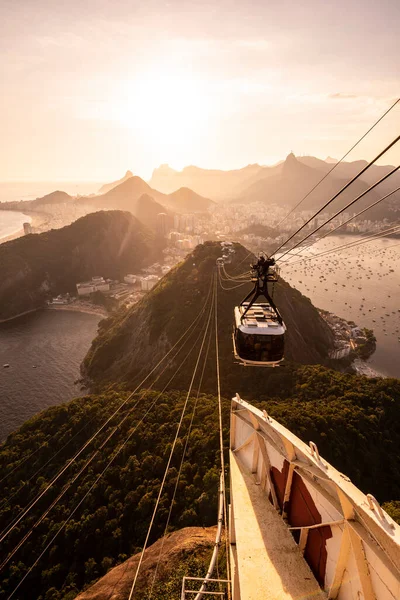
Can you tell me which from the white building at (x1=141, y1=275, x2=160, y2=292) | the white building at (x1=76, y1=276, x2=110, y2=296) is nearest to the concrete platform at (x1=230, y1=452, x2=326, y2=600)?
the white building at (x1=141, y1=275, x2=160, y2=292)

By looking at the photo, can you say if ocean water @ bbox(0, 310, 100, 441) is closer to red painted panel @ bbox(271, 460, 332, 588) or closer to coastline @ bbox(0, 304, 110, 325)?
coastline @ bbox(0, 304, 110, 325)

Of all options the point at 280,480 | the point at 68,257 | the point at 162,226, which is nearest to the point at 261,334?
the point at 280,480

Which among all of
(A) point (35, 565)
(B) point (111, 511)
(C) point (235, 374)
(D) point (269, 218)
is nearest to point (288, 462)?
(B) point (111, 511)

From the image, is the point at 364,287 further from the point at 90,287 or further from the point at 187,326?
the point at 90,287

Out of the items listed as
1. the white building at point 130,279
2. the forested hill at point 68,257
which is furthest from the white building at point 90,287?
the white building at point 130,279

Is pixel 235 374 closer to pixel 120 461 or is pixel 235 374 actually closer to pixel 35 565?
pixel 120 461

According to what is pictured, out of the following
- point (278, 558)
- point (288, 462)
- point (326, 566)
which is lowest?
point (278, 558)

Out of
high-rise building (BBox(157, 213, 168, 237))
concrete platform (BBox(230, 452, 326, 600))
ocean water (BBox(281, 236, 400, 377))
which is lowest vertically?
ocean water (BBox(281, 236, 400, 377))
